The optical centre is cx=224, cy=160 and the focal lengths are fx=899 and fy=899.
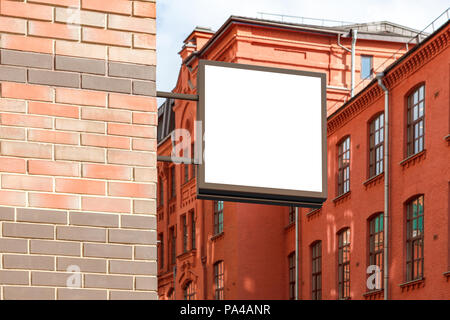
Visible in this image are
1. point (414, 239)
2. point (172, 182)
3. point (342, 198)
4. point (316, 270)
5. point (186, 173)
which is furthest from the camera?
point (172, 182)

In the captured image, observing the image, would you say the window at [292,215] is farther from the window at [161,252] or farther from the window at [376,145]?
the window at [161,252]

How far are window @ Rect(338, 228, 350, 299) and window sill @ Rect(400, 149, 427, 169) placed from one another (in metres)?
4.57

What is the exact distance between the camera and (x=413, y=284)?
2361cm

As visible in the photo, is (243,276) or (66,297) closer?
(66,297)

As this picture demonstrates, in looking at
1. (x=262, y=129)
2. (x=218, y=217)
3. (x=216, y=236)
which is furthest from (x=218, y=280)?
(x=262, y=129)

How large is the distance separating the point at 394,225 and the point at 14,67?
2135cm

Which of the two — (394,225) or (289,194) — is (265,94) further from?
(394,225)

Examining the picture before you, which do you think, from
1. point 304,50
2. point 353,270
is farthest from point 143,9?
point 304,50

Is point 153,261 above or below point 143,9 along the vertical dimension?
below

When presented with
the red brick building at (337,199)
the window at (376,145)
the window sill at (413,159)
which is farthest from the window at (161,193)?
the window sill at (413,159)

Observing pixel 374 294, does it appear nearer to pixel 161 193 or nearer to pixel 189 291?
pixel 189 291

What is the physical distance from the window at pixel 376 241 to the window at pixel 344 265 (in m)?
1.82

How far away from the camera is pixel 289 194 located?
5.53 meters

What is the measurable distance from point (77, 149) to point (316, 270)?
88.2 feet
